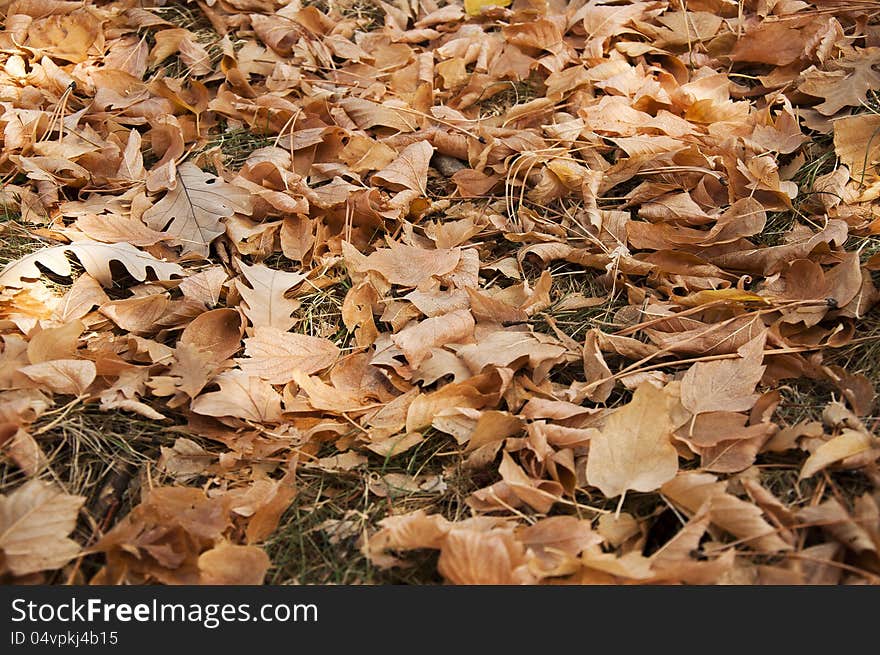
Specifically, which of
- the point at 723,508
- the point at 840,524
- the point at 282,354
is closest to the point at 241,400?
the point at 282,354

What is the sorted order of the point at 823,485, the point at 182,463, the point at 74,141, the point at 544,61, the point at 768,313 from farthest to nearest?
the point at 544,61
the point at 74,141
the point at 768,313
the point at 182,463
the point at 823,485

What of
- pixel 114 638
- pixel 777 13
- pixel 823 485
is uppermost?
pixel 777 13

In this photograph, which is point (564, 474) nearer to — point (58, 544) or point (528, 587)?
point (528, 587)

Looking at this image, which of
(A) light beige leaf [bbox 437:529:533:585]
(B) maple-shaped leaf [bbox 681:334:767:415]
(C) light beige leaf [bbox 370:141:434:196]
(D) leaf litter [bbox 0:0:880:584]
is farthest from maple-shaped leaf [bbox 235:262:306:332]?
(B) maple-shaped leaf [bbox 681:334:767:415]

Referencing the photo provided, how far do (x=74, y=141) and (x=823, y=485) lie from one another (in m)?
1.69

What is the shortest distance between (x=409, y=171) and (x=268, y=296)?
462 mm

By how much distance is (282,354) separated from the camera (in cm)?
146

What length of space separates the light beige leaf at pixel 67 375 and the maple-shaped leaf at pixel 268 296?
294 mm

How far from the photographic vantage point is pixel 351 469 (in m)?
1.34

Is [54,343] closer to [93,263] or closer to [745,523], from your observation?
[93,263]

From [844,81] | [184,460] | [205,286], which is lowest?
[184,460]

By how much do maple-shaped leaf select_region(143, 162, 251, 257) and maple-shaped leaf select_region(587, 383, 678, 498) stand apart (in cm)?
90

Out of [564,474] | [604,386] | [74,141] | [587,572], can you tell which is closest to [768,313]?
[604,386]

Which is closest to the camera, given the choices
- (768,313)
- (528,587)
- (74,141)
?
(528,587)
